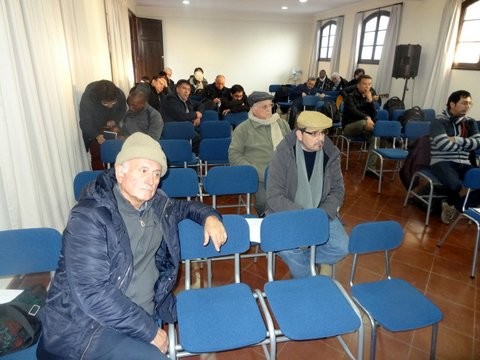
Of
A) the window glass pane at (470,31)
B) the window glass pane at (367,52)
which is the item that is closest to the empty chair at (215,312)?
the window glass pane at (470,31)

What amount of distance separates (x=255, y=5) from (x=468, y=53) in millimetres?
5989

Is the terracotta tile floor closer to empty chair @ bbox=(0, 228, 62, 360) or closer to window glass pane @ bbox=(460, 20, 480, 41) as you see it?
empty chair @ bbox=(0, 228, 62, 360)

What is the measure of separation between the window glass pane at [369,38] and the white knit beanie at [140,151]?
29.5ft

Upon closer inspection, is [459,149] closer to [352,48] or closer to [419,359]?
[419,359]

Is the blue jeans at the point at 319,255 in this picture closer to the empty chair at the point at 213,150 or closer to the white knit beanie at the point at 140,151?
the white knit beanie at the point at 140,151

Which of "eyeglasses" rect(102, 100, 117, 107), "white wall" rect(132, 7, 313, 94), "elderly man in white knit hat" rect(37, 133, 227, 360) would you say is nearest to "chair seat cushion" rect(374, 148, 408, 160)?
"eyeglasses" rect(102, 100, 117, 107)

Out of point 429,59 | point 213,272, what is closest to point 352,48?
point 429,59

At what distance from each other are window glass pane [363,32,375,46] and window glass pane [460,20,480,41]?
114 inches

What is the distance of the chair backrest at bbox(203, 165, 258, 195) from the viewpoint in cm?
256

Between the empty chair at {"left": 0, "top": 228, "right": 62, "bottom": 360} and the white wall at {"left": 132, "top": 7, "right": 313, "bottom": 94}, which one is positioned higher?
the white wall at {"left": 132, "top": 7, "right": 313, "bottom": 94}

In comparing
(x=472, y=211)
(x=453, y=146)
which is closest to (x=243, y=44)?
(x=453, y=146)

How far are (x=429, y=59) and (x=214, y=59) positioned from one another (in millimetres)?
7183

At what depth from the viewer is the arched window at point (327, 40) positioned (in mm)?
10611

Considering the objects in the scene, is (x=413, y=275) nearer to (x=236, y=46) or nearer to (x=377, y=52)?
(x=377, y=52)
